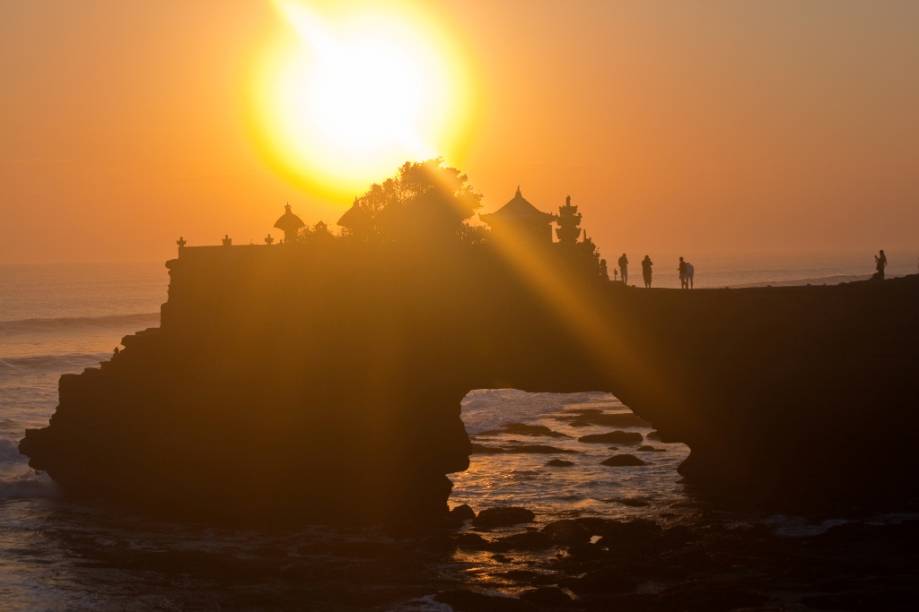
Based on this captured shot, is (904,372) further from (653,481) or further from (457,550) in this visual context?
(457,550)

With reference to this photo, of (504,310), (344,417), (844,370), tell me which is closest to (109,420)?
(344,417)

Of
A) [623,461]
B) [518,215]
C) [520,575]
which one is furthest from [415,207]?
[520,575]

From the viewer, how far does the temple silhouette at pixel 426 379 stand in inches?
1388

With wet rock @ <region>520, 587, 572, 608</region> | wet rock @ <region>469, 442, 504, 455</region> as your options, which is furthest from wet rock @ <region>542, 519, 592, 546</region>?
wet rock @ <region>469, 442, 504, 455</region>

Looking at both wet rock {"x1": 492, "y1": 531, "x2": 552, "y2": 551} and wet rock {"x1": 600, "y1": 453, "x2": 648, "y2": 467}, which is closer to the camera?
wet rock {"x1": 492, "y1": 531, "x2": 552, "y2": 551}

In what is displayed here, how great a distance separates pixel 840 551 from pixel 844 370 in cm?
788

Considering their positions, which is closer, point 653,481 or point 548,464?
point 653,481

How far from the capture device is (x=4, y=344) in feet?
329

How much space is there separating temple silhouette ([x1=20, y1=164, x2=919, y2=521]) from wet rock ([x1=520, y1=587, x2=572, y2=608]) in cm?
941

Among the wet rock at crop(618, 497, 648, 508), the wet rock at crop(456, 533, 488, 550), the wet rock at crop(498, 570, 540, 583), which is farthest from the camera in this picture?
the wet rock at crop(618, 497, 648, 508)

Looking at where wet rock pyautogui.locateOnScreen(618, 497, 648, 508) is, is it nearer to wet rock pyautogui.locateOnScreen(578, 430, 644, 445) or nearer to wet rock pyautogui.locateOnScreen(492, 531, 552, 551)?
wet rock pyautogui.locateOnScreen(492, 531, 552, 551)

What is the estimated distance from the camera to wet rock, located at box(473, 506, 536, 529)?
1326 inches

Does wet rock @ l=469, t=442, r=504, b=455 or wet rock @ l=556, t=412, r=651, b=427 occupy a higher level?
wet rock @ l=556, t=412, r=651, b=427

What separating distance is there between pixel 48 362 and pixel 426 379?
53.5 m
